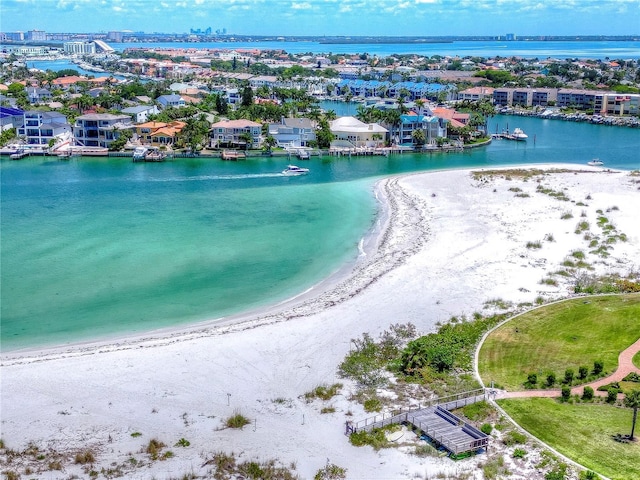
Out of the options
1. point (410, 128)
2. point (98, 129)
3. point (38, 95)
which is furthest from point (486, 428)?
point (38, 95)

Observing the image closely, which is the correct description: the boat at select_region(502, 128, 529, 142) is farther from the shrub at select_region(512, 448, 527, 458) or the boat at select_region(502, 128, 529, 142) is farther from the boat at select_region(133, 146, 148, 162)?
the shrub at select_region(512, 448, 527, 458)

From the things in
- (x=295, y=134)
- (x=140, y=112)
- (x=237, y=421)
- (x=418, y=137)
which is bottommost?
(x=237, y=421)

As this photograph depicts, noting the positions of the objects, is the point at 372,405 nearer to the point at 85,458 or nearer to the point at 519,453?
the point at 519,453

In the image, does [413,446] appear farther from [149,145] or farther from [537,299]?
[149,145]

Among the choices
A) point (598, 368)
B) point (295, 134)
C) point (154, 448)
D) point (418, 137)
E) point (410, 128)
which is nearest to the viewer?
point (154, 448)

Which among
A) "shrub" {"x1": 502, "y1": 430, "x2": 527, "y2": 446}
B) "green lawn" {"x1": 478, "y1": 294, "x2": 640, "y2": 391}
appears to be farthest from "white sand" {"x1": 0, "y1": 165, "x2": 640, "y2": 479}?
"green lawn" {"x1": 478, "y1": 294, "x2": 640, "y2": 391}

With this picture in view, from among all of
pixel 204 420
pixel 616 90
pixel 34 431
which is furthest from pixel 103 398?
pixel 616 90

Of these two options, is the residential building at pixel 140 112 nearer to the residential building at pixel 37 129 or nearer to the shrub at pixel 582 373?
the residential building at pixel 37 129
